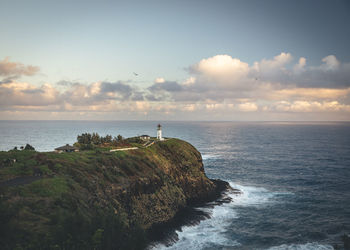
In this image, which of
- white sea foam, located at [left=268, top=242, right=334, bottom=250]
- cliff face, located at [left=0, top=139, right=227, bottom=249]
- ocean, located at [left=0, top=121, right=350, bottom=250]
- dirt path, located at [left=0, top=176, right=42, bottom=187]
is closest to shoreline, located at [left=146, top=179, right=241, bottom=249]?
cliff face, located at [left=0, top=139, right=227, bottom=249]

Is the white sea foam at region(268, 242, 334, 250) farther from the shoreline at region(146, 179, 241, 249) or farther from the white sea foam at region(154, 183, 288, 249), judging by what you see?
the shoreline at region(146, 179, 241, 249)

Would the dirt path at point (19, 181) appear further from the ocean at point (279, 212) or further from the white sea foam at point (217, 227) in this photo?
the ocean at point (279, 212)

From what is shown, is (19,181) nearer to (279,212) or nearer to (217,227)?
(217,227)

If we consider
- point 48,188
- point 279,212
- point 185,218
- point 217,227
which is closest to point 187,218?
point 185,218

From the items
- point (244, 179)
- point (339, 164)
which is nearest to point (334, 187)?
point (244, 179)

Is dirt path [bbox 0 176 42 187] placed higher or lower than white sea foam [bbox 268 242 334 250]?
higher

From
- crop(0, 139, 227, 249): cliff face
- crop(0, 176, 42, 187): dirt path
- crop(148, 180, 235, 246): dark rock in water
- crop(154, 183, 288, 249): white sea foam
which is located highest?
crop(0, 176, 42, 187): dirt path
